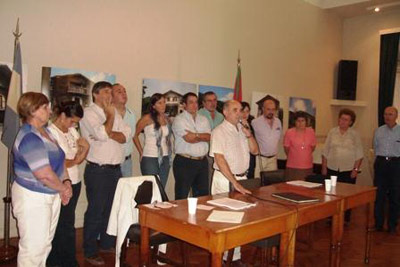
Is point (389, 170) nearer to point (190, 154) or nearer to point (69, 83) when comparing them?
point (190, 154)

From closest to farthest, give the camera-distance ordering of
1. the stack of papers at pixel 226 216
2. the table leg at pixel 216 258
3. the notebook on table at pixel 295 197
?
the table leg at pixel 216 258
the stack of papers at pixel 226 216
the notebook on table at pixel 295 197

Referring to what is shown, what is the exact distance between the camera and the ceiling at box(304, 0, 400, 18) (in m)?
7.59

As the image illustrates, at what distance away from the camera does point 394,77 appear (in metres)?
7.87

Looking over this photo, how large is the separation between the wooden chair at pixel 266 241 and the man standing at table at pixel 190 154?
854mm

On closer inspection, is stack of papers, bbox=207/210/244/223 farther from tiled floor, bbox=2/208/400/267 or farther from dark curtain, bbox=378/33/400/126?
dark curtain, bbox=378/33/400/126

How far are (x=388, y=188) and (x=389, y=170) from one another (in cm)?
26

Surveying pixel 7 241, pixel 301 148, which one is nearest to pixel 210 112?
pixel 301 148

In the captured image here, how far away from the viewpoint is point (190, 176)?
14.7ft

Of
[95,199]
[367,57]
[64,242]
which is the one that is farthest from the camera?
[367,57]

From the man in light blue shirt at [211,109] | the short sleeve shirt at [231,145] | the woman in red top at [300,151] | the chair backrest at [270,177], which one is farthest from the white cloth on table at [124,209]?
the woman in red top at [300,151]

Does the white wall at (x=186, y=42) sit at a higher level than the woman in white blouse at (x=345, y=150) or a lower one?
higher

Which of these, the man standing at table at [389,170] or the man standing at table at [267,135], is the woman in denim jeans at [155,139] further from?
the man standing at table at [389,170]

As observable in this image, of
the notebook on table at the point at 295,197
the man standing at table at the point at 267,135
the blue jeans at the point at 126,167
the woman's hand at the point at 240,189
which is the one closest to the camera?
the notebook on table at the point at 295,197

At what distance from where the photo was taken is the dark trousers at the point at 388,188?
492cm
